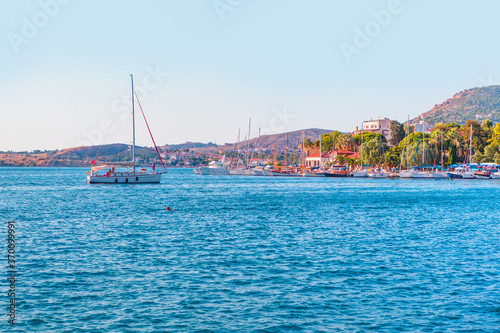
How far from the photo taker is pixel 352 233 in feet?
118

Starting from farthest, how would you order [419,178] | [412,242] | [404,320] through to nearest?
[419,178], [412,242], [404,320]

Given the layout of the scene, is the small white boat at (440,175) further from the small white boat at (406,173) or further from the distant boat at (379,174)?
the distant boat at (379,174)

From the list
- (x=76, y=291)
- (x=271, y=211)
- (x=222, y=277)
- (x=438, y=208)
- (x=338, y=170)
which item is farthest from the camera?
(x=338, y=170)

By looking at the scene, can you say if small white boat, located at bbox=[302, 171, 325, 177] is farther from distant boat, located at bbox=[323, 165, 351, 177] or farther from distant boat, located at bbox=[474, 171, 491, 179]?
distant boat, located at bbox=[474, 171, 491, 179]

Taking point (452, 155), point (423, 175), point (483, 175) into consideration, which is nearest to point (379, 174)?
point (423, 175)

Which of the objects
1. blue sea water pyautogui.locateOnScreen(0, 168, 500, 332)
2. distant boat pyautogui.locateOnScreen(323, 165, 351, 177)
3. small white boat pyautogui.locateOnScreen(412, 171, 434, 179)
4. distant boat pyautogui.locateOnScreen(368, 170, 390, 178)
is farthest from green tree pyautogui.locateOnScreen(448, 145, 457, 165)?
blue sea water pyautogui.locateOnScreen(0, 168, 500, 332)

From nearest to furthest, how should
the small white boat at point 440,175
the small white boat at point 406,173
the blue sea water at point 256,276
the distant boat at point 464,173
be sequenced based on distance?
the blue sea water at point 256,276 < the distant boat at point 464,173 < the small white boat at point 440,175 < the small white boat at point 406,173

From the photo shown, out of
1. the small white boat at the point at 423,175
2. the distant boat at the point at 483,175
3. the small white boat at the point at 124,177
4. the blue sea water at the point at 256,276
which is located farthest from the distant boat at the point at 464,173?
the blue sea water at the point at 256,276

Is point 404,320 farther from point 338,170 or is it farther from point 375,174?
point 338,170

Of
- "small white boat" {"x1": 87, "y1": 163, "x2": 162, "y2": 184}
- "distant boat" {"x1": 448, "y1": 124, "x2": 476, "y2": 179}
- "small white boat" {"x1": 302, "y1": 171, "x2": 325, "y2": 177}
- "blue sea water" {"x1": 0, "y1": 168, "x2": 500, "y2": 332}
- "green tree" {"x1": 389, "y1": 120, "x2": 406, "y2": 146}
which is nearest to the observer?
"blue sea water" {"x1": 0, "y1": 168, "x2": 500, "y2": 332}

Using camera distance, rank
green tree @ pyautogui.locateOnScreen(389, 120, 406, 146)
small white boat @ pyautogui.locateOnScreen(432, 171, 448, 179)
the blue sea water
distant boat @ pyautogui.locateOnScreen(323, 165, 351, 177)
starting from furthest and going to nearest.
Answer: green tree @ pyautogui.locateOnScreen(389, 120, 406, 146) → distant boat @ pyautogui.locateOnScreen(323, 165, 351, 177) → small white boat @ pyautogui.locateOnScreen(432, 171, 448, 179) → the blue sea water

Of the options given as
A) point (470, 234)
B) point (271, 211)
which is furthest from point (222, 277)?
point (271, 211)

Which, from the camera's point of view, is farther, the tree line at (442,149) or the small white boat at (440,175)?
the tree line at (442,149)

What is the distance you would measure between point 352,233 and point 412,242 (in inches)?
200
